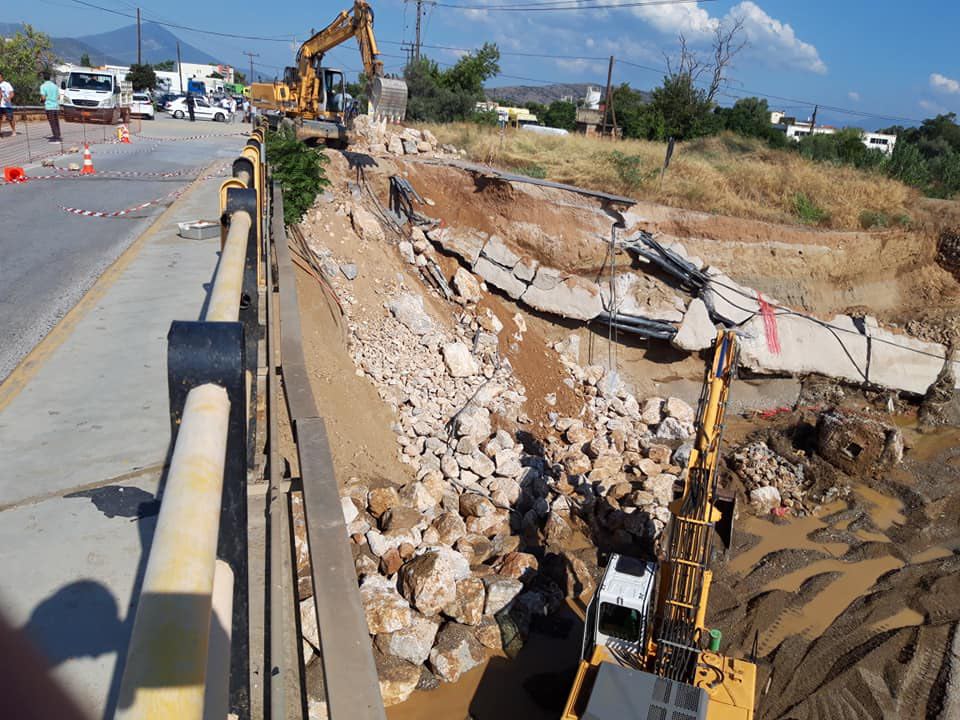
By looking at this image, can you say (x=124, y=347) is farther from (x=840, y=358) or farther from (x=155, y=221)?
(x=840, y=358)

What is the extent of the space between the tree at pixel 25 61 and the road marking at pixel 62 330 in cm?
3088

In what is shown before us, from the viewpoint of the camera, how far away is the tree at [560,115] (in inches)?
2525

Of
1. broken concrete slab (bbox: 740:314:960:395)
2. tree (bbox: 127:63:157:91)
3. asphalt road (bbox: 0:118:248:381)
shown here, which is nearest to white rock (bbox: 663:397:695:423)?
broken concrete slab (bbox: 740:314:960:395)

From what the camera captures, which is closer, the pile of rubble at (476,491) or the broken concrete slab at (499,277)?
the pile of rubble at (476,491)

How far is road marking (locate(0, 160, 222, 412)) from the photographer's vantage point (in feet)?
16.5

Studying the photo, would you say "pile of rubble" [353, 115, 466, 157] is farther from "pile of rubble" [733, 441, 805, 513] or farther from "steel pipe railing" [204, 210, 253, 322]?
"steel pipe railing" [204, 210, 253, 322]

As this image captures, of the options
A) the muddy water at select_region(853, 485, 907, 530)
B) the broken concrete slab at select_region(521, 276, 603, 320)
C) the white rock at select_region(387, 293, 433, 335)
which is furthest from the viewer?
the broken concrete slab at select_region(521, 276, 603, 320)

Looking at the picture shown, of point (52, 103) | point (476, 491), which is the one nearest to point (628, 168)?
point (476, 491)

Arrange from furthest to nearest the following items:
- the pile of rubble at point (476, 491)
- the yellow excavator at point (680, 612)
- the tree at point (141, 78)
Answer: the tree at point (141, 78) < the pile of rubble at point (476, 491) < the yellow excavator at point (680, 612)

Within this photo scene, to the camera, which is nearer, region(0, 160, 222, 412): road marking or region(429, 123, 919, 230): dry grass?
region(0, 160, 222, 412): road marking

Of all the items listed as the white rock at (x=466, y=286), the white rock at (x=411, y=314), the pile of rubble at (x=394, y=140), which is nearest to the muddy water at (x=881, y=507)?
the white rock at (x=466, y=286)

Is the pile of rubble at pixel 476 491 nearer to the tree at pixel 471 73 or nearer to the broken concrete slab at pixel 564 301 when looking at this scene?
the broken concrete slab at pixel 564 301

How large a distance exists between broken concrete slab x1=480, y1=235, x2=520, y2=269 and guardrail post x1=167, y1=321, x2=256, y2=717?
1627 centimetres

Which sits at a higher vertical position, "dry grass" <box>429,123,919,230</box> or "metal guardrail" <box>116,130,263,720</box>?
"dry grass" <box>429,123,919,230</box>
